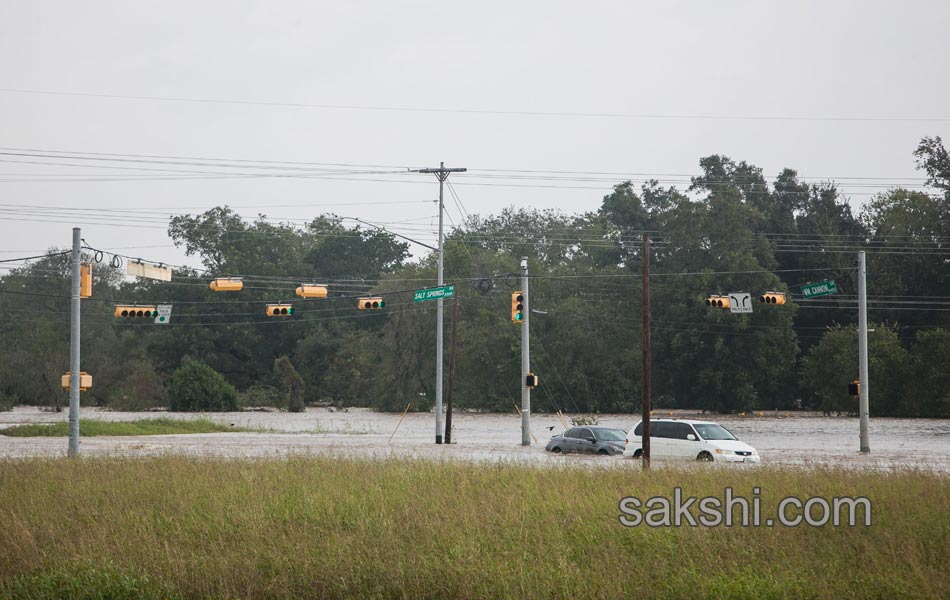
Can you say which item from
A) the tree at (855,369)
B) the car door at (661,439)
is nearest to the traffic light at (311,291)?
the car door at (661,439)

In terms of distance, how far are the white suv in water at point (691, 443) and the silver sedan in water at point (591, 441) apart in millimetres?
2510

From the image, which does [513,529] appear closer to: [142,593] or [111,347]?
[142,593]

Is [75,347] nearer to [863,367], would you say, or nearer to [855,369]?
[863,367]

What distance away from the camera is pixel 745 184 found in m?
100

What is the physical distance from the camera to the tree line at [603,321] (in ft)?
276

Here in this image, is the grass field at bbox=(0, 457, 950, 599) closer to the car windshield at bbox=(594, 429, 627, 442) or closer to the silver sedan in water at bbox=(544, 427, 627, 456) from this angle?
the silver sedan in water at bbox=(544, 427, 627, 456)

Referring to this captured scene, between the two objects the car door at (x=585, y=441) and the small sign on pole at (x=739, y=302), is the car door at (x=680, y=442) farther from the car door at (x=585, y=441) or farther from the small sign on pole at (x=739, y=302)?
the small sign on pole at (x=739, y=302)

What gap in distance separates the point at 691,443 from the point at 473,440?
21307 mm

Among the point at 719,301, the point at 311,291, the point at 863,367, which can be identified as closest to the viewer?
the point at 311,291

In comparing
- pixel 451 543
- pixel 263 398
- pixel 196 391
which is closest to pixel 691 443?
pixel 451 543

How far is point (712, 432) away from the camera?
31.6 metres

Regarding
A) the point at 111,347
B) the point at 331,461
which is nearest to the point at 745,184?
the point at 111,347

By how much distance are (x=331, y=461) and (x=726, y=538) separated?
13062 millimetres

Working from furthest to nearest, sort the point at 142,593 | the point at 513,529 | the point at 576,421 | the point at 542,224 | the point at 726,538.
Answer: the point at 542,224 < the point at 576,421 < the point at 513,529 < the point at 726,538 < the point at 142,593
